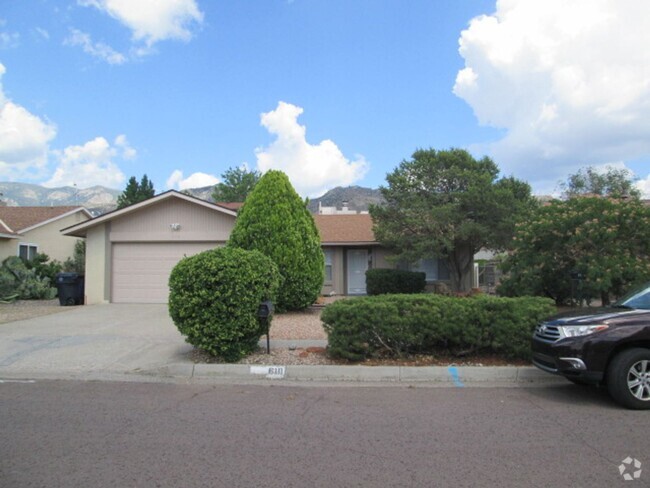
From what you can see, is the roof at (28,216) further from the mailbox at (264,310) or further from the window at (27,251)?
the mailbox at (264,310)

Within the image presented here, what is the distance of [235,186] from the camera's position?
186 feet

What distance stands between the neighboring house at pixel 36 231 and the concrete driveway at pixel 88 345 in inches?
483

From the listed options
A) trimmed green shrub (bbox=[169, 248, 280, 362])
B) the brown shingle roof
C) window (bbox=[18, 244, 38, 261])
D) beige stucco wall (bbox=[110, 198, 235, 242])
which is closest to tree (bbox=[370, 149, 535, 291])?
beige stucco wall (bbox=[110, 198, 235, 242])

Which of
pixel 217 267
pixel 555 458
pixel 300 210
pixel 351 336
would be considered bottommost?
pixel 555 458

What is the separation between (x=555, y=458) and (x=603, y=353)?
7.25 feet

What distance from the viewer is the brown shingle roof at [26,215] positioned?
25.1 metres

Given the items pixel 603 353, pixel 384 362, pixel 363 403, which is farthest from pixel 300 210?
pixel 603 353

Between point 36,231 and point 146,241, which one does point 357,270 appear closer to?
point 146,241

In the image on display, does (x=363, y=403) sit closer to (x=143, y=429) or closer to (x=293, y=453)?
(x=293, y=453)

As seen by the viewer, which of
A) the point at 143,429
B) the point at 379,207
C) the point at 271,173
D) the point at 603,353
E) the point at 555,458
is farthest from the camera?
the point at 379,207

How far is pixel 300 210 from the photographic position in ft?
45.6

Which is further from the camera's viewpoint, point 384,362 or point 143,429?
point 384,362

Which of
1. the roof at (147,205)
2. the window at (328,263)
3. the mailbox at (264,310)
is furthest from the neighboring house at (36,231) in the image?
the mailbox at (264,310)

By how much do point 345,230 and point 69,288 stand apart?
11594mm
